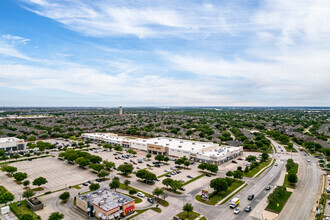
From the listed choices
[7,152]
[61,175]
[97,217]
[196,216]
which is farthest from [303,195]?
[7,152]

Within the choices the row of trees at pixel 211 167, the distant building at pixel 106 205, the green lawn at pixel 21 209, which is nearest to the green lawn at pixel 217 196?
the row of trees at pixel 211 167

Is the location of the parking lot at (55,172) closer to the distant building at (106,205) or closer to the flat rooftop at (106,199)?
the flat rooftop at (106,199)

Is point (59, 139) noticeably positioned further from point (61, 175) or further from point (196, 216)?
point (196, 216)

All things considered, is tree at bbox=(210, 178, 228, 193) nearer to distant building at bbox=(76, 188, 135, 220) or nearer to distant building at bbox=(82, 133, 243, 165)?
distant building at bbox=(76, 188, 135, 220)

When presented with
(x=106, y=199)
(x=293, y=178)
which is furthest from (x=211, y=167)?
(x=106, y=199)

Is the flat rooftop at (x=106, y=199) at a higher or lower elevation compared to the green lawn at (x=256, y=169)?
higher

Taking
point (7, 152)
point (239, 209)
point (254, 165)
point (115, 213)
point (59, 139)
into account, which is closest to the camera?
point (115, 213)

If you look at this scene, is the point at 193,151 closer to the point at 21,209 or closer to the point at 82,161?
the point at 82,161
